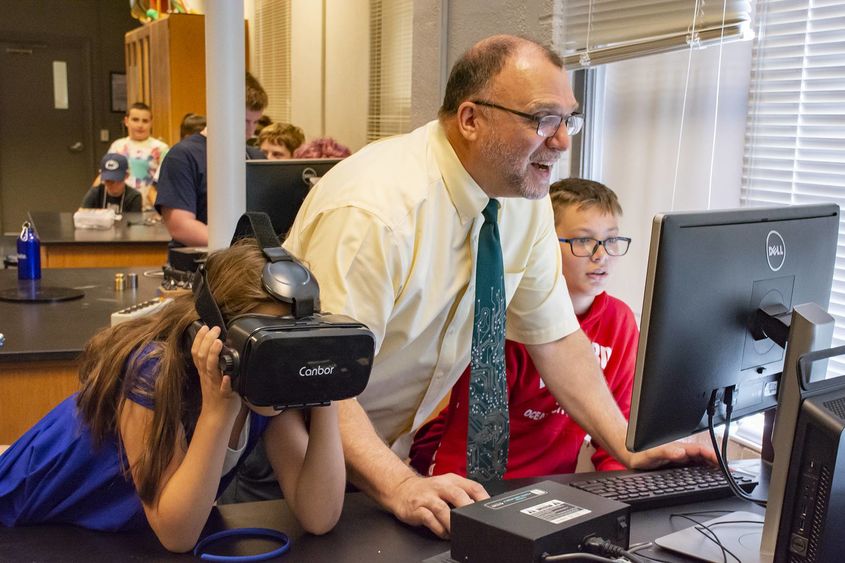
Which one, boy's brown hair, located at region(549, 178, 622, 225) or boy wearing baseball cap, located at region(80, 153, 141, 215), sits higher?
boy's brown hair, located at region(549, 178, 622, 225)

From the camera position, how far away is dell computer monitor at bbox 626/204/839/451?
1.15m

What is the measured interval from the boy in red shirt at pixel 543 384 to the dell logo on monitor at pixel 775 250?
607mm

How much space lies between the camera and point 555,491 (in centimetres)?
118

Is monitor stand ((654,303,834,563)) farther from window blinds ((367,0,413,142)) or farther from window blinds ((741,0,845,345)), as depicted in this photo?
window blinds ((367,0,413,142))

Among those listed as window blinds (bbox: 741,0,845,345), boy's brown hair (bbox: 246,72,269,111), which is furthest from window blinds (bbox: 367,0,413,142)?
window blinds (bbox: 741,0,845,345)

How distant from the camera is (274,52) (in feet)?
21.0

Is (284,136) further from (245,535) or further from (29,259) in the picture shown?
(245,535)

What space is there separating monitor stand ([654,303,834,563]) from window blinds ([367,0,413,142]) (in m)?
3.32

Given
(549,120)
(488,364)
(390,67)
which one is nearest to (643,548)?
(488,364)

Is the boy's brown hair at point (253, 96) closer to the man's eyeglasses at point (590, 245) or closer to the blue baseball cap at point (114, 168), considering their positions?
the blue baseball cap at point (114, 168)

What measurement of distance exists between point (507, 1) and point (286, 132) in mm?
2068

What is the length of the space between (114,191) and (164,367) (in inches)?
176

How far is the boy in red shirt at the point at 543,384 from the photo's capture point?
184cm

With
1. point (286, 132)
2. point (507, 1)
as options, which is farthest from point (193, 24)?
point (507, 1)
